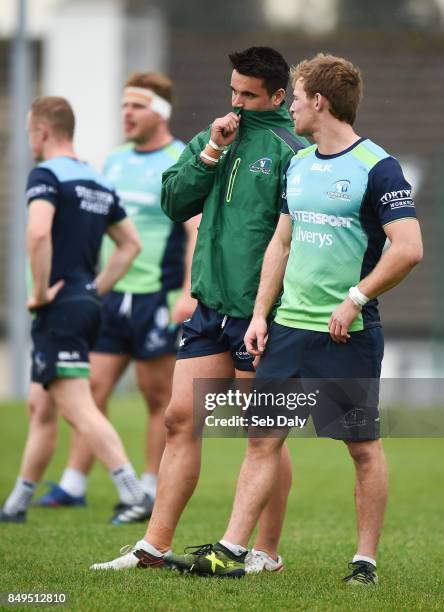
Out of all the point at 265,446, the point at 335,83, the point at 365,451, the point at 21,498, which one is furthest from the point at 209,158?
the point at 21,498

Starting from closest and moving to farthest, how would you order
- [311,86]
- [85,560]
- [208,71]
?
1. [311,86]
2. [85,560]
3. [208,71]

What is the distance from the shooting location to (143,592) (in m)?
4.88

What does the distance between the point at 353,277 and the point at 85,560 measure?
5.74 ft

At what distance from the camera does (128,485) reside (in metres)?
7.33

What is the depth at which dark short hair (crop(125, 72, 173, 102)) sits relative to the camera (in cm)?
845

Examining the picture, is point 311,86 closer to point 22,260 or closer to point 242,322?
point 242,322

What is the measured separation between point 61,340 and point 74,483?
1.36 m

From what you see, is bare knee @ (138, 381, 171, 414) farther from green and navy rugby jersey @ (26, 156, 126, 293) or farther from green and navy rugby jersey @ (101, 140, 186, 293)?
green and navy rugby jersey @ (26, 156, 126, 293)

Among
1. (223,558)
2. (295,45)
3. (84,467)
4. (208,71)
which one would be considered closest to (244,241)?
(223,558)

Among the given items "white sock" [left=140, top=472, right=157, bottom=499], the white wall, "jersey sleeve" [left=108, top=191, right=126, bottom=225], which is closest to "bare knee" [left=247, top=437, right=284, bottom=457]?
"jersey sleeve" [left=108, top=191, right=126, bottom=225]

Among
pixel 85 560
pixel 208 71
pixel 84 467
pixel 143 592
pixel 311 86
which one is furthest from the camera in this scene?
pixel 208 71

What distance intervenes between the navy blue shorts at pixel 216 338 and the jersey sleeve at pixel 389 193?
0.77 metres

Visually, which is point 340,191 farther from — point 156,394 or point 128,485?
point 156,394

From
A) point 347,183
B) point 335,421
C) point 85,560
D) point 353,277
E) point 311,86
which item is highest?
point 311,86
